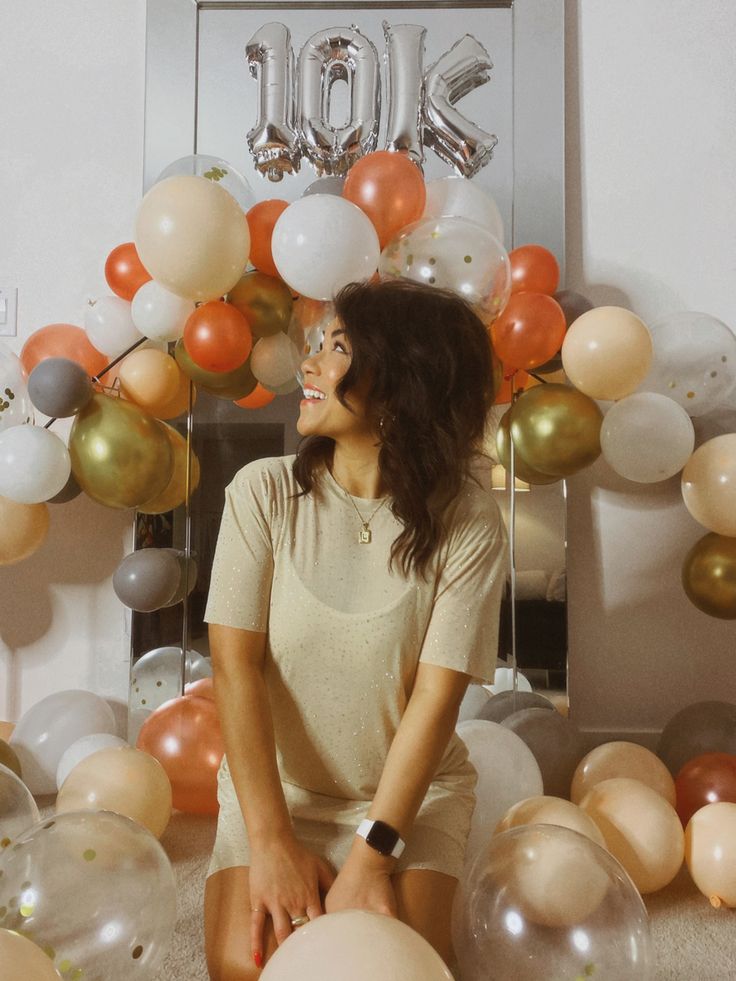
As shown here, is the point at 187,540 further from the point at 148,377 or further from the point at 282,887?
the point at 282,887

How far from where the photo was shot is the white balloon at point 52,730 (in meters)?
2.02

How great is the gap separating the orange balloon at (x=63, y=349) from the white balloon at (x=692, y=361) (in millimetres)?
1342

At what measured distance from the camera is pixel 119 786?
5.48ft

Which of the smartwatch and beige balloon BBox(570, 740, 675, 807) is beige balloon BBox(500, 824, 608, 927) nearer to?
the smartwatch

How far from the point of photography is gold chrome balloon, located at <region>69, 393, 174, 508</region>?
1984 mm

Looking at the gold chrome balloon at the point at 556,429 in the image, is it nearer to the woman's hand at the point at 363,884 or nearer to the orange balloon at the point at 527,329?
the orange balloon at the point at 527,329

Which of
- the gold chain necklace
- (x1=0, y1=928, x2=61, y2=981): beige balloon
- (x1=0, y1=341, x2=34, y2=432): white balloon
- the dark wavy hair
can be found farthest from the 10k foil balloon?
(x1=0, y1=928, x2=61, y2=981): beige balloon

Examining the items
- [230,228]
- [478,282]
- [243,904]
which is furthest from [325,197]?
[243,904]

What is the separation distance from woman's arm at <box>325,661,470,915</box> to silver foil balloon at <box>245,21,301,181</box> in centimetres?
147

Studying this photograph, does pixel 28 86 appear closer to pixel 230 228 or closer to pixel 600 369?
pixel 230 228

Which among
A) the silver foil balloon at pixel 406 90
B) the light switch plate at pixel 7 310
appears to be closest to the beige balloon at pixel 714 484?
the silver foil balloon at pixel 406 90

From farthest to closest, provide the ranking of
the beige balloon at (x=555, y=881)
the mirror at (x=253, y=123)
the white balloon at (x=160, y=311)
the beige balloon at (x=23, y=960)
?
the mirror at (x=253, y=123) → the white balloon at (x=160, y=311) → the beige balloon at (x=555, y=881) → the beige balloon at (x=23, y=960)

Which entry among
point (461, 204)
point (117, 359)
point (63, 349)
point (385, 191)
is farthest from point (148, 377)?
point (461, 204)

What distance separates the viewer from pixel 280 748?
1399mm
